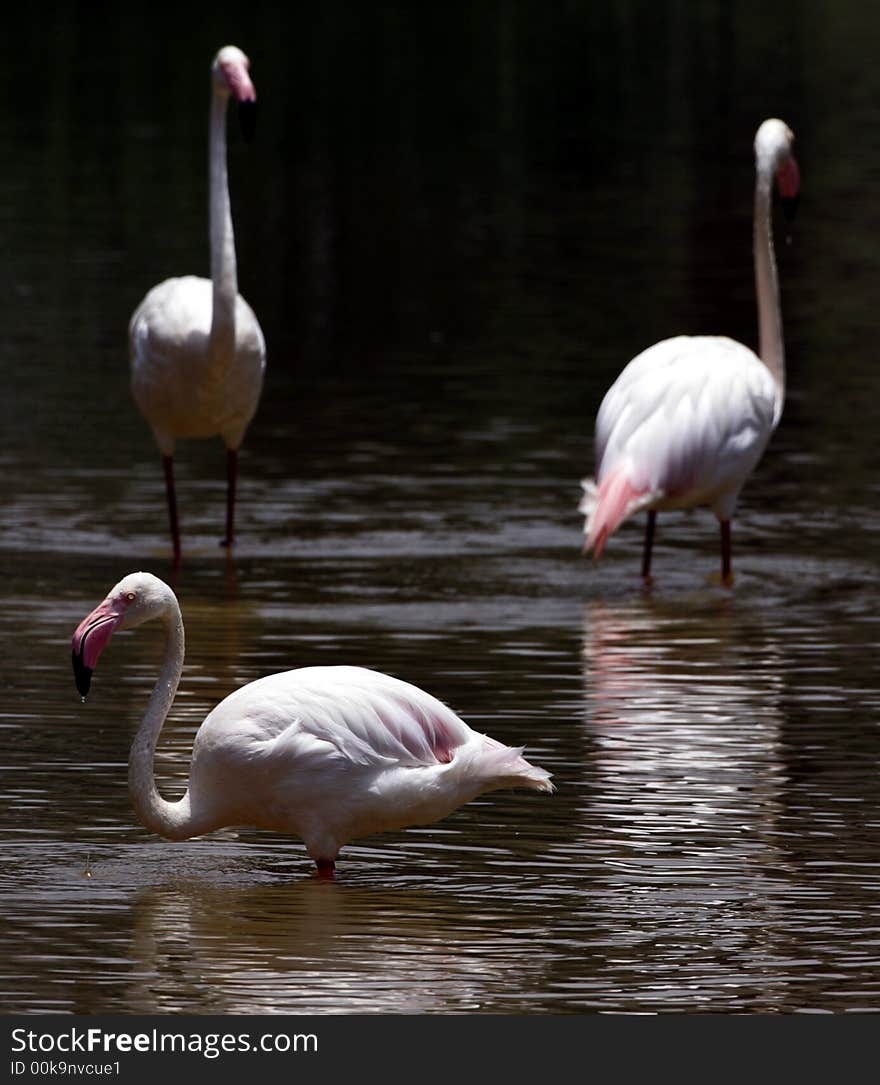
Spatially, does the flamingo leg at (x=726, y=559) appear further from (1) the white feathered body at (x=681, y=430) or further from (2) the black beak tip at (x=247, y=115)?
(2) the black beak tip at (x=247, y=115)

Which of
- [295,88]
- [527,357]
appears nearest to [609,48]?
[295,88]

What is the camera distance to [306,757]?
23.6ft

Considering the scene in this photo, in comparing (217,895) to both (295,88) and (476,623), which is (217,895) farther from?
(295,88)

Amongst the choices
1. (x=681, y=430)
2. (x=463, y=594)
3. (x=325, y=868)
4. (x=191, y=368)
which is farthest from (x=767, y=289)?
(x=325, y=868)

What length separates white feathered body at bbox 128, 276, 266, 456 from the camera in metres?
12.4

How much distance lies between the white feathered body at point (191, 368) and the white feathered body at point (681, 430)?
1.76 m

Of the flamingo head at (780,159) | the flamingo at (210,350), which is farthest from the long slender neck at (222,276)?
the flamingo head at (780,159)

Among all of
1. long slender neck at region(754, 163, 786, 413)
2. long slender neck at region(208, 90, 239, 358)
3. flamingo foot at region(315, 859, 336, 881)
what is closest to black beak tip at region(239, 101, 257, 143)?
long slender neck at region(208, 90, 239, 358)

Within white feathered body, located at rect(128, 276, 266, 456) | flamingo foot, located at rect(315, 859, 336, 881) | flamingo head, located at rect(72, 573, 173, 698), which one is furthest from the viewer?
white feathered body, located at rect(128, 276, 266, 456)

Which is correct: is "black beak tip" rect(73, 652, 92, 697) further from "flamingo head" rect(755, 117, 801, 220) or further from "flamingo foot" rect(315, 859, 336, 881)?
"flamingo head" rect(755, 117, 801, 220)

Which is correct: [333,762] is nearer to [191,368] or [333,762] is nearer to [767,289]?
[191,368]

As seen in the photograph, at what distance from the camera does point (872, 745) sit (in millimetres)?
8805

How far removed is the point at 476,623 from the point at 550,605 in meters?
0.51

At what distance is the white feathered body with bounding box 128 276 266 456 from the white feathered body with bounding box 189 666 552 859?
16.7 feet
